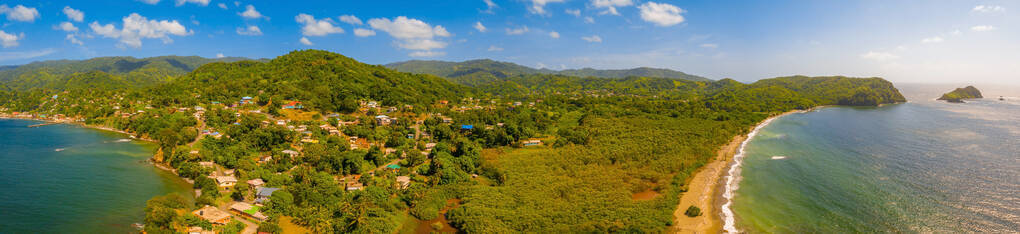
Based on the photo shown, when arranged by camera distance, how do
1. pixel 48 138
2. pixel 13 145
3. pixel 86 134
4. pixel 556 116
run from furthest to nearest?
1. pixel 556 116
2. pixel 86 134
3. pixel 48 138
4. pixel 13 145

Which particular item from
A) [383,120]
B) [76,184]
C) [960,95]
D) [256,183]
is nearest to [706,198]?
[256,183]

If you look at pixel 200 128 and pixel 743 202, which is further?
pixel 200 128

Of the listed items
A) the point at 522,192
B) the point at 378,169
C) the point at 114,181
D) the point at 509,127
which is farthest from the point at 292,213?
the point at 509,127

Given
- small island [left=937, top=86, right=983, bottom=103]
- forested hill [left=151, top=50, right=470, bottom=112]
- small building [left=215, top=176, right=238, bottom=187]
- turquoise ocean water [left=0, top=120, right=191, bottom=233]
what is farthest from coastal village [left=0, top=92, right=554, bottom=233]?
small island [left=937, top=86, right=983, bottom=103]

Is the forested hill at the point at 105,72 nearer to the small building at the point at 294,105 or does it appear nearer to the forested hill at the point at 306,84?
the forested hill at the point at 306,84

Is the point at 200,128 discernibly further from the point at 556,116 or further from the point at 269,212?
the point at 556,116

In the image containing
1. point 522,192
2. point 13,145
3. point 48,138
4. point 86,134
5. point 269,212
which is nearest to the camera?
point 269,212
